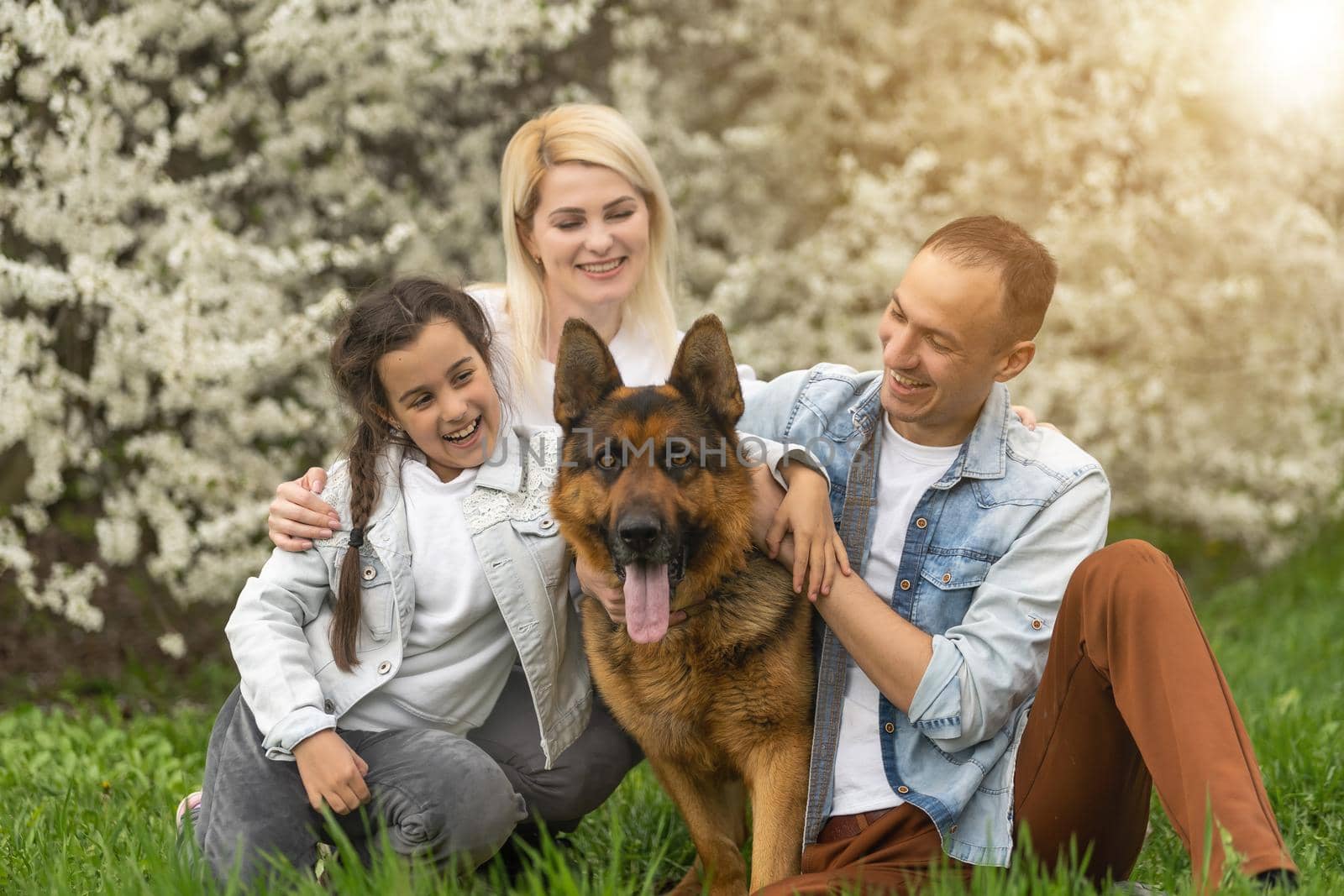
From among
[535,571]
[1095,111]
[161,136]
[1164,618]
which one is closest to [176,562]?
[161,136]

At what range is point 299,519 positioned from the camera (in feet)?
10.9

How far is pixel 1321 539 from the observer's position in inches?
347

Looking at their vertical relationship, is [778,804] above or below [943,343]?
below

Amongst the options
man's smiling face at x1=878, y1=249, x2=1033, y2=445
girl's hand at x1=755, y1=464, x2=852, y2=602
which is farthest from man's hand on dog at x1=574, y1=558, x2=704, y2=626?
man's smiling face at x1=878, y1=249, x2=1033, y2=445

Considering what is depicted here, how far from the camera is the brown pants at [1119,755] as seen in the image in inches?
102

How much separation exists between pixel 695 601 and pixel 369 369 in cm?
116

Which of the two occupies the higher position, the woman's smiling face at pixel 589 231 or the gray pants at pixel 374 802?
the woman's smiling face at pixel 589 231

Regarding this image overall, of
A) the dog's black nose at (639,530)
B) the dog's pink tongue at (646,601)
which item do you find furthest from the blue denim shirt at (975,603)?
the dog's black nose at (639,530)

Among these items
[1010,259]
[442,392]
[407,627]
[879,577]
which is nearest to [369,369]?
[442,392]

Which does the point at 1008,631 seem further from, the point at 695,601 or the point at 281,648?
the point at 281,648

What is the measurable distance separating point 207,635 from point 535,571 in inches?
189

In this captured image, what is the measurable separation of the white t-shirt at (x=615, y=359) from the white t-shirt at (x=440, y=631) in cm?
65

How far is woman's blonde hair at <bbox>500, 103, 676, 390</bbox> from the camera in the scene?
4.34 meters

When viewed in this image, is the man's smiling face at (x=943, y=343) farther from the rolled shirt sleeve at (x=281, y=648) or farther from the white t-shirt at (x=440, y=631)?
the rolled shirt sleeve at (x=281, y=648)
